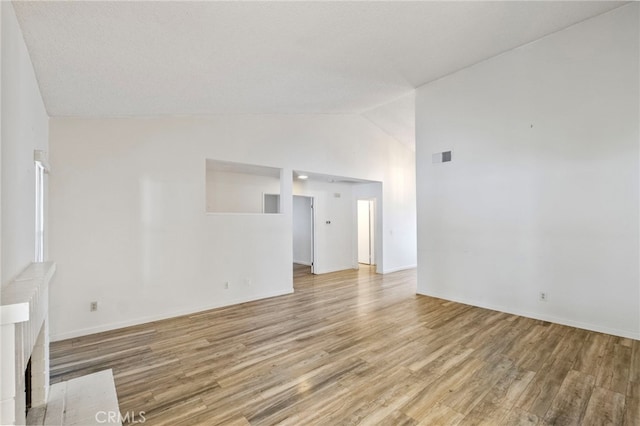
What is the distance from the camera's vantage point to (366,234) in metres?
9.23

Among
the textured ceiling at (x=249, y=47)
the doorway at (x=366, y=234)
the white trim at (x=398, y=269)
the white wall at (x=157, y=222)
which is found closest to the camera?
the textured ceiling at (x=249, y=47)

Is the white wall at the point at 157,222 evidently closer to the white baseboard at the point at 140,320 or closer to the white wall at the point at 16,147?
the white baseboard at the point at 140,320

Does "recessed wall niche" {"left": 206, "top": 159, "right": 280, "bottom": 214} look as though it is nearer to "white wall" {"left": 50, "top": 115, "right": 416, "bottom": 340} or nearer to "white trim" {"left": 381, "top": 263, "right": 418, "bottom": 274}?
"white wall" {"left": 50, "top": 115, "right": 416, "bottom": 340}

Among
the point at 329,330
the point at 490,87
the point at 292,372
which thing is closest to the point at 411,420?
the point at 292,372

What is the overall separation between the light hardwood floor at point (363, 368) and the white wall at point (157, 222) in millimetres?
450

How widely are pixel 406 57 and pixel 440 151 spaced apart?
195 cm

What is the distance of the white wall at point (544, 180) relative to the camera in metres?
3.54

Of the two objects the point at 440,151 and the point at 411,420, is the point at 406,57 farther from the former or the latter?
the point at 411,420

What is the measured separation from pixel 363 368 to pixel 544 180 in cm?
359

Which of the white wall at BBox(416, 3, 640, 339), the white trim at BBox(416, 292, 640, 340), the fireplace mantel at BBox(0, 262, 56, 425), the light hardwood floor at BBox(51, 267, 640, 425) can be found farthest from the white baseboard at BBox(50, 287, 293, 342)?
the white trim at BBox(416, 292, 640, 340)

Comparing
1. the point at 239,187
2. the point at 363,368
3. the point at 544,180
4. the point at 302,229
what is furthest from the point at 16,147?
the point at 302,229

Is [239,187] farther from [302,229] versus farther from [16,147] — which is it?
[16,147]

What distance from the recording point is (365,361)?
9.61 feet

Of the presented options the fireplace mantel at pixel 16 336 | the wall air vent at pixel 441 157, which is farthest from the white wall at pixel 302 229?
the fireplace mantel at pixel 16 336
